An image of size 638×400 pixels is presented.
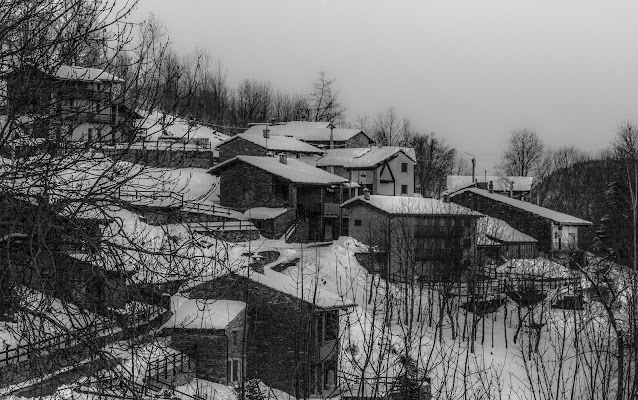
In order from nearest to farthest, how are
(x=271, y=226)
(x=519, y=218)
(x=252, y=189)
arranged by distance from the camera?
(x=271, y=226), (x=252, y=189), (x=519, y=218)

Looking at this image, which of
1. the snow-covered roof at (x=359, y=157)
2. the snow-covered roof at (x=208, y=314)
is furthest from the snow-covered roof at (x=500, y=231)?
the snow-covered roof at (x=208, y=314)

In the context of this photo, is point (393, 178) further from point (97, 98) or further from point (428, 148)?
point (97, 98)

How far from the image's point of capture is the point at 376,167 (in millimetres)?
49469

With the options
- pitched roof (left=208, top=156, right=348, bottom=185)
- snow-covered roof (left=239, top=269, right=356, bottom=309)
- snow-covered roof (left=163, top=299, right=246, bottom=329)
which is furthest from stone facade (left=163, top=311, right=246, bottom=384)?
pitched roof (left=208, top=156, right=348, bottom=185)

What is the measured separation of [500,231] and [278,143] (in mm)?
17214

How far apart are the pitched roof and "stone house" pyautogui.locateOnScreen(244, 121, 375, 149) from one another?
582 inches

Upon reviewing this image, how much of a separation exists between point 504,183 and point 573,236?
1760 centimetres

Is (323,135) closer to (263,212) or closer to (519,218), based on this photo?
(519,218)

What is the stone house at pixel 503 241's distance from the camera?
136ft

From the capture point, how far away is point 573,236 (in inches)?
1821

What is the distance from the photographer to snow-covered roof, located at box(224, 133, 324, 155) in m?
46.1

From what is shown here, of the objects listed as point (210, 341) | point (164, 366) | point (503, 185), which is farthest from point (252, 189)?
point (503, 185)

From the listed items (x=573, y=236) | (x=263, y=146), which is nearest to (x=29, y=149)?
(x=263, y=146)

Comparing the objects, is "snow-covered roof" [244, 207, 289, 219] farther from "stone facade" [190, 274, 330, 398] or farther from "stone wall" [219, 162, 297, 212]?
"stone facade" [190, 274, 330, 398]
